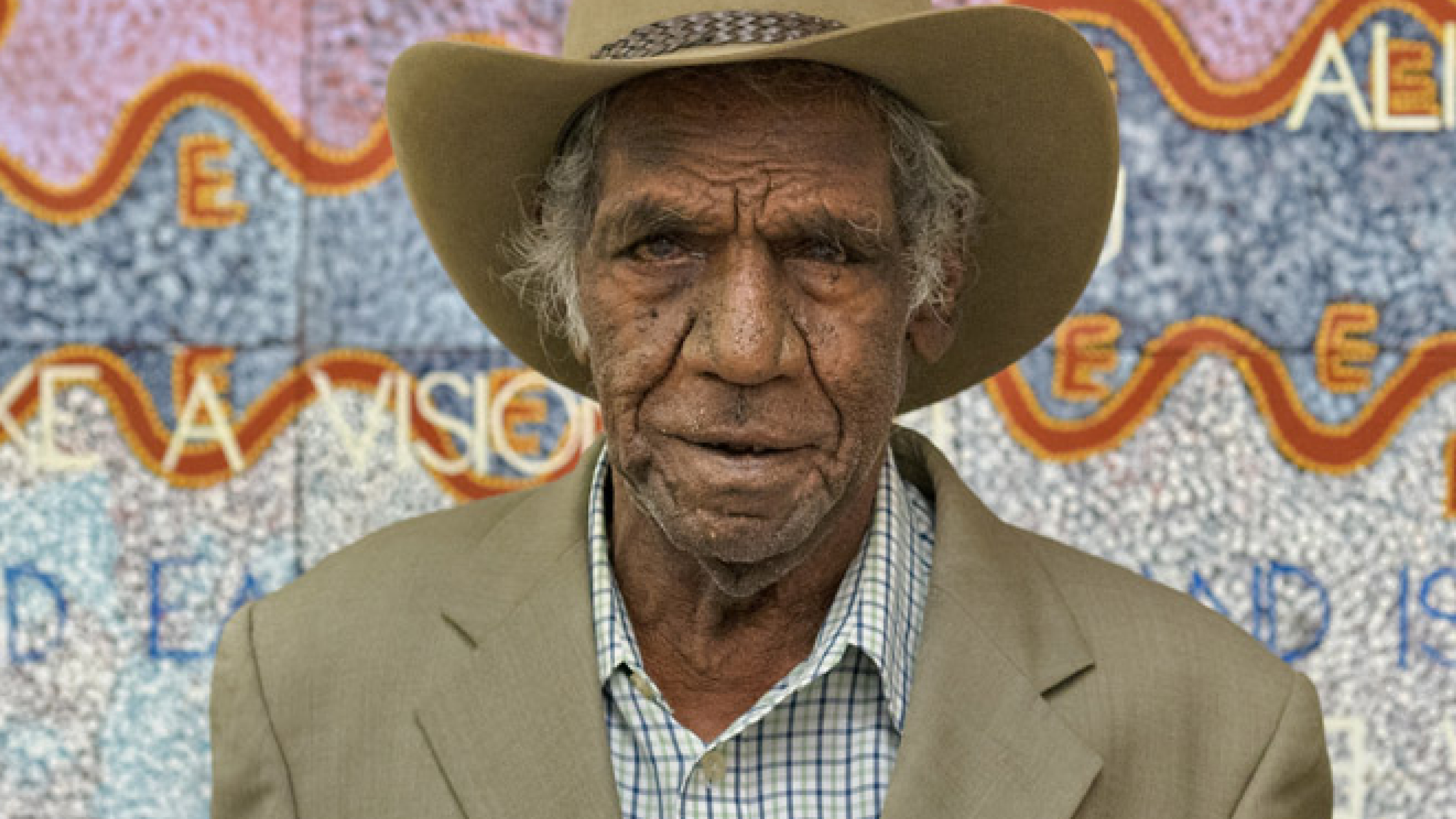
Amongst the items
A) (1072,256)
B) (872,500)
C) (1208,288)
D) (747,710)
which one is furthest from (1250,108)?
(747,710)

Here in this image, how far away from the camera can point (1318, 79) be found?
11.0ft

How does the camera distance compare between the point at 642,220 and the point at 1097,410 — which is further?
the point at 1097,410

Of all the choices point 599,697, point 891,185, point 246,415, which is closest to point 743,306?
point 891,185

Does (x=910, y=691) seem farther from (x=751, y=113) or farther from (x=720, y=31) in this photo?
(x=720, y=31)

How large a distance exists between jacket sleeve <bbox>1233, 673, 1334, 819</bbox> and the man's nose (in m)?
0.76

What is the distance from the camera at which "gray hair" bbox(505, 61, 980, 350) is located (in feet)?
7.06

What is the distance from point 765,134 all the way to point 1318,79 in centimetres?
165

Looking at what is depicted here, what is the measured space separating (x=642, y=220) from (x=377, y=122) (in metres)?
1.39

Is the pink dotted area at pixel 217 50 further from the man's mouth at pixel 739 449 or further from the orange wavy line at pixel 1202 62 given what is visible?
the man's mouth at pixel 739 449

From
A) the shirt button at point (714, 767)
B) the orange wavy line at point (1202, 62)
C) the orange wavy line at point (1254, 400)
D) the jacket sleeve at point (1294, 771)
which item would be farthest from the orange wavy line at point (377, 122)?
the shirt button at point (714, 767)

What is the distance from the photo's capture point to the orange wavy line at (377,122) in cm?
335

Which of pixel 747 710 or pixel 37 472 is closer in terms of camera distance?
pixel 747 710

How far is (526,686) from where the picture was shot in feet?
7.34

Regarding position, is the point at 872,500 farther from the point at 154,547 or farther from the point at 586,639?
the point at 154,547
